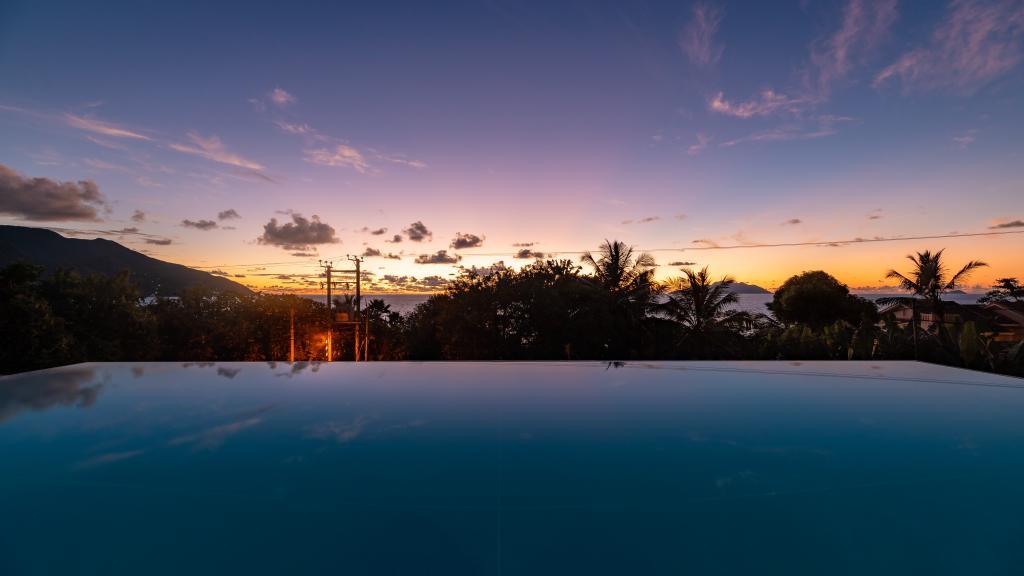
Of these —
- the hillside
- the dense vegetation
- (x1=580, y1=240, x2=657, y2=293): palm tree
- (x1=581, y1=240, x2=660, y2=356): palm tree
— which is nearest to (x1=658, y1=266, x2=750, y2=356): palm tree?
the dense vegetation

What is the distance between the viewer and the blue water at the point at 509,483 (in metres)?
1.97

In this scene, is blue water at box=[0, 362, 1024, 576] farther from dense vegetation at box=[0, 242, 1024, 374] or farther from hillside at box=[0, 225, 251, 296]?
hillside at box=[0, 225, 251, 296]

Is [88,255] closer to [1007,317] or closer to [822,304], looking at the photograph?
[822,304]

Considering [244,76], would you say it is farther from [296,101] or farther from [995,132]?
[995,132]

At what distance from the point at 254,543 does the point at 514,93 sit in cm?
1058

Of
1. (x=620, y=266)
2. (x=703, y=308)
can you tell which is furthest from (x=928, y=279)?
(x=620, y=266)

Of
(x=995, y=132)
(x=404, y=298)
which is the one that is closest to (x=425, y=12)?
(x=995, y=132)

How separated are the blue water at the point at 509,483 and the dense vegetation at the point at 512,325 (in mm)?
8851

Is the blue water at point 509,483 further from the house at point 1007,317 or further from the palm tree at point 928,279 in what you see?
the house at point 1007,317

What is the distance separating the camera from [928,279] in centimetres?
1858

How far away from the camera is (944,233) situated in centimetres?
1791

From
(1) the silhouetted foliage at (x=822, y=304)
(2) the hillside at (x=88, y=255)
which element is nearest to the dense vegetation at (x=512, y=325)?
(2) the hillside at (x=88, y=255)

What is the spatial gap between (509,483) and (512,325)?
1349 cm

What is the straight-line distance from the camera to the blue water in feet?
6.47
